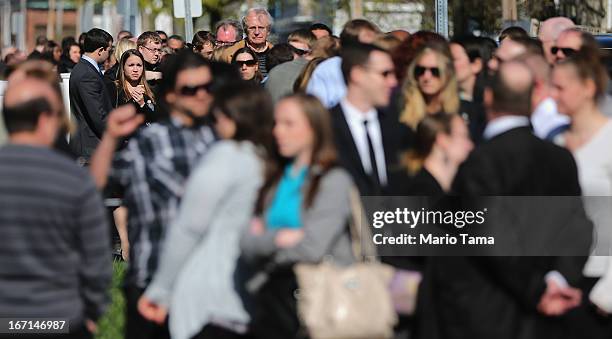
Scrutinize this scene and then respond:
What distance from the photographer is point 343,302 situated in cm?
590

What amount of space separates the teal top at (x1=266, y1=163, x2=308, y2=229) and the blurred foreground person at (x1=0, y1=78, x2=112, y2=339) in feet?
2.73

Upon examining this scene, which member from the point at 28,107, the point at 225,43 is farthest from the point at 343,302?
the point at 225,43

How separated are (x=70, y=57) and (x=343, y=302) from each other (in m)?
15.0

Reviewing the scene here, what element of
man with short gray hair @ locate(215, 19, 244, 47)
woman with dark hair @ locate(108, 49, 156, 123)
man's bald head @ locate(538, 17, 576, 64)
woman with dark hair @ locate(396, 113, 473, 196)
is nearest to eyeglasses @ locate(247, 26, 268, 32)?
man with short gray hair @ locate(215, 19, 244, 47)

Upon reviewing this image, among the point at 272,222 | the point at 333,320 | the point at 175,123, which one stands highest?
the point at 175,123

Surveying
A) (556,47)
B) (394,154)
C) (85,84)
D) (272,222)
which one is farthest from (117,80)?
(272,222)

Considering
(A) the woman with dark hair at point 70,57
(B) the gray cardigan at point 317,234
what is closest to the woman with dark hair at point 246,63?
(B) the gray cardigan at point 317,234

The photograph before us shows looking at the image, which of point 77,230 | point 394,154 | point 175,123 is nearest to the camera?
point 77,230

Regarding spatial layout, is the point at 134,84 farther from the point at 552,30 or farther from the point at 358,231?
the point at 358,231

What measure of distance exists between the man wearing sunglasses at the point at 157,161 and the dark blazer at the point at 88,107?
5.79 metres

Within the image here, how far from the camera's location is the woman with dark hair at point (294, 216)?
597cm

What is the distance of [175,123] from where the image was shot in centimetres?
662

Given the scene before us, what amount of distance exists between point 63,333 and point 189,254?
76 centimetres

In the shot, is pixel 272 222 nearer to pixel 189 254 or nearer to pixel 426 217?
pixel 189 254
